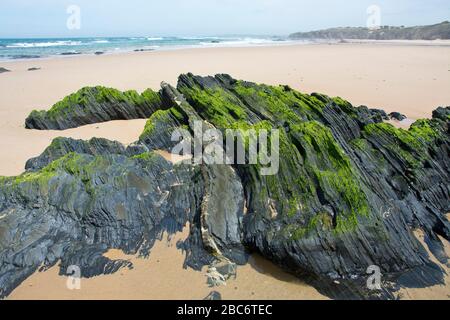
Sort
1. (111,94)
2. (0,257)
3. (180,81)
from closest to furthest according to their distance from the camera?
1. (0,257)
2. (180,81)
3. (111,94)

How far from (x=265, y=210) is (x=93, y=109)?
8531 mm

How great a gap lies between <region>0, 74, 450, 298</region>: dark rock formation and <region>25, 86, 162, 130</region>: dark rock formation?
13.7 feet

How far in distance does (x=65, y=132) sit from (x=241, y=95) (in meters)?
6.05

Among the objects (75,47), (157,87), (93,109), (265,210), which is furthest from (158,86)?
(75,47)

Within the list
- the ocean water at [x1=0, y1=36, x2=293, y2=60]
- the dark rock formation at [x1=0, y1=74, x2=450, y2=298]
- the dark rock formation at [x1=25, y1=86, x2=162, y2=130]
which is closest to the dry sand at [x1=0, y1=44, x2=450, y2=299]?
the dark rock formation at [x1=0, y1=74, x2=450, y2=298]

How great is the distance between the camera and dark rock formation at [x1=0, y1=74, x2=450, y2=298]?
5066mm

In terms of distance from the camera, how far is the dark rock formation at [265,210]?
507cm

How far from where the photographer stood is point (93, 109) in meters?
11.9

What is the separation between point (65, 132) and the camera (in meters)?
11.2

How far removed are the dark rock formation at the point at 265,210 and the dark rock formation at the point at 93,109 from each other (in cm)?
417

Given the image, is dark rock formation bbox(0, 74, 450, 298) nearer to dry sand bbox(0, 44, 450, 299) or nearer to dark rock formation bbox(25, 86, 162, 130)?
dry sand bbox(0, 44, 450, 299)
